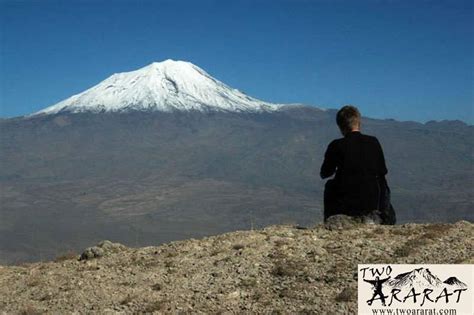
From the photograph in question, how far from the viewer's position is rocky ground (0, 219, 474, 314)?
809 cm

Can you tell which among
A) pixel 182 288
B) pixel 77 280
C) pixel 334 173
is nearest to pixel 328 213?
pixel 334 173

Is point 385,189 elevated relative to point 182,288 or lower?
elevated

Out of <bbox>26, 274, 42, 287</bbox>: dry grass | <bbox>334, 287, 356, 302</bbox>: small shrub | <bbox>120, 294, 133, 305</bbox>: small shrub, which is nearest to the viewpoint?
<bbox>334, 287, 356, 302</bbox>: small shrub

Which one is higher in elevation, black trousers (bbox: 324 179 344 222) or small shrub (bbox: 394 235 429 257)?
black trousers (bbox: 324 179 344 222)

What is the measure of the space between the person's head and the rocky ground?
1.60 m

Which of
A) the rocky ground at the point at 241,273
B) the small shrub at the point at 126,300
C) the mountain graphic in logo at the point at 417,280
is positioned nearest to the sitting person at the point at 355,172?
the rocky ground at the point at 241,273

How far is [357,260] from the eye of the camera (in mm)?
8773

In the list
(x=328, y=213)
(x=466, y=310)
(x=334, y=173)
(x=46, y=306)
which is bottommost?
(x=46, y=306)

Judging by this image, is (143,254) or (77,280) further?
(143,254)

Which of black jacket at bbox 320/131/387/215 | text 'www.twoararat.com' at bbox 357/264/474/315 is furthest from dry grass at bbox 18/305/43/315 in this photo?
black jacket at bbox 320/131/387/215

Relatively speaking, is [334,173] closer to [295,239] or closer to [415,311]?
[295,239]

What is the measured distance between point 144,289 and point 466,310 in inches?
183

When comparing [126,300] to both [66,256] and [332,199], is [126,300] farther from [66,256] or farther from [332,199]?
[66,256]

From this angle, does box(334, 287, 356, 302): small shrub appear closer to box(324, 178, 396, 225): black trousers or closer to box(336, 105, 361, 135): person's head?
box(324, 178, 396, 225): black trousers
